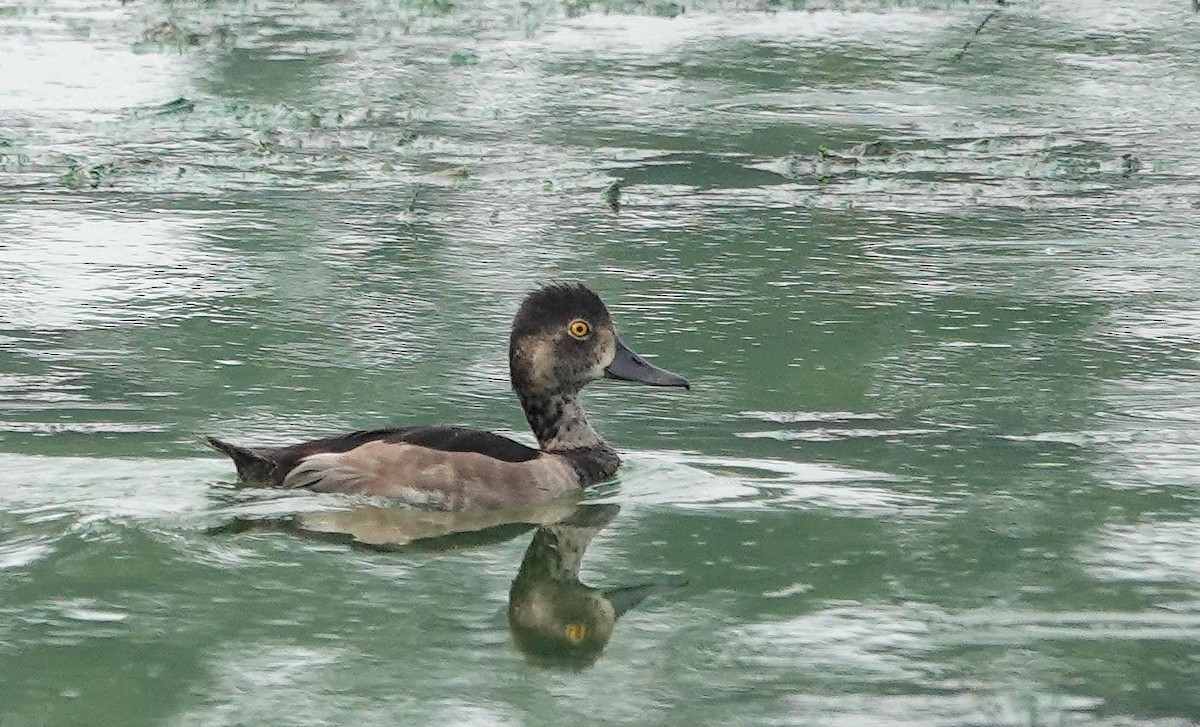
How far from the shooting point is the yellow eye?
23.2 ft

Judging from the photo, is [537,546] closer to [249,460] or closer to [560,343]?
[249,460]

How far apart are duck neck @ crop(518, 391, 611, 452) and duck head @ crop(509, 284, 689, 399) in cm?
2

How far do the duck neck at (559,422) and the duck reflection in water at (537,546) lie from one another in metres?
0.33

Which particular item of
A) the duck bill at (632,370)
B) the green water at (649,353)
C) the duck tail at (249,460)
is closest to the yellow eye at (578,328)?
the duck bill at (632,370)

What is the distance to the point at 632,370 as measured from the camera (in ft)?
23.7

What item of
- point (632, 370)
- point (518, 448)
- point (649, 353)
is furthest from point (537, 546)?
point (649, 353)

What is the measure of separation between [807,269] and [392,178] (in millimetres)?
2767

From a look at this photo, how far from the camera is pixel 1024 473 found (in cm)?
678

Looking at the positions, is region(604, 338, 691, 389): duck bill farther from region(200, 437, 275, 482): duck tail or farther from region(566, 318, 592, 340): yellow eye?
region(200, 437, 275, 482): duck tail

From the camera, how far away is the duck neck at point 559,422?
275 inches

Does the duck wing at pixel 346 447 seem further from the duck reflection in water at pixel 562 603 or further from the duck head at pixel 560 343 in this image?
the duck head at pixel 560 343

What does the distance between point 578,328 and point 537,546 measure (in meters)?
1.04

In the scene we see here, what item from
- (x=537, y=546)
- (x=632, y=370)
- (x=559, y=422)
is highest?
(x=632, y=370)

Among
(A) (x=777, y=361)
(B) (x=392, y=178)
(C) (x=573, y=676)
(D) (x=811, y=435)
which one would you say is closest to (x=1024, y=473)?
(D) (x=811, y=435)
